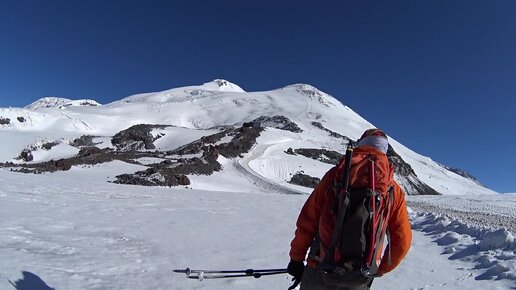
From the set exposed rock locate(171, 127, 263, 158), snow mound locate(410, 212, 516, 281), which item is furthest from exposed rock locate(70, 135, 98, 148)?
snow mound locate(410, 212, 516, 281)

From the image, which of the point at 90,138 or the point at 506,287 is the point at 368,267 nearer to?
the point at 506,287

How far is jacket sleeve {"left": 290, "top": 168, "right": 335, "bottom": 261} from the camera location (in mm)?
3408

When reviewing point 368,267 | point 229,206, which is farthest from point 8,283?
point 229,206

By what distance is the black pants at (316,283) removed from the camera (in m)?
3.33

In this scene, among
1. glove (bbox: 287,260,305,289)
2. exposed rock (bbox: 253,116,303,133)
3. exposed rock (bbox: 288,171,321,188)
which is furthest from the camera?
exposed rock (bbox: 253,116,303,133)

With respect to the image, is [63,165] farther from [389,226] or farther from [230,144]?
[389,226]

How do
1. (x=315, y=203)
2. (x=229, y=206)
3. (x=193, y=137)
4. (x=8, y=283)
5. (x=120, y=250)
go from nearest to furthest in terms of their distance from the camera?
(x=315, y=203) → (x=8, y=283) → (x=120, y=250) → (x=229, y=206) → (x=193, y=137)

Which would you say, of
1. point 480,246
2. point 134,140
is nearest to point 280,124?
point 134,140

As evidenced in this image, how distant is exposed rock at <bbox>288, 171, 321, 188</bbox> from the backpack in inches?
1269

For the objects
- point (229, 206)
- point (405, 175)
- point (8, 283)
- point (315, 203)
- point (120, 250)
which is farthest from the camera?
point (405, 175)

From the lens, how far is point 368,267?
3201 mm

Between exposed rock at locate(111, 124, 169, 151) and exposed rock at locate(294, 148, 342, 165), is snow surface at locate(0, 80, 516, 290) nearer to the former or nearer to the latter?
exposed rock at locate(294, 148, 342, 165)

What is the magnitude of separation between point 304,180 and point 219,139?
16371mm

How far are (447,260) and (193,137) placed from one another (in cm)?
5202
